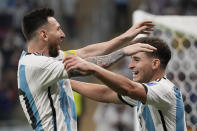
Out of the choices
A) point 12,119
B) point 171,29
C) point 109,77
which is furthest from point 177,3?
point 109,77

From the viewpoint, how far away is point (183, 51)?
7258mm

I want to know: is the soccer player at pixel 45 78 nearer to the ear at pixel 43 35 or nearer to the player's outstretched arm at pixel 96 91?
the ear at pixel 43 35

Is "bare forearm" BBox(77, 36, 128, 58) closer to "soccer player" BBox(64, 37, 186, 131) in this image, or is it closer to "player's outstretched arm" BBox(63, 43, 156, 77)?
"soccer player" BBox(64, 37, 186, 131)

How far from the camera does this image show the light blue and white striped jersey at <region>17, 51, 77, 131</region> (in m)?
4.91

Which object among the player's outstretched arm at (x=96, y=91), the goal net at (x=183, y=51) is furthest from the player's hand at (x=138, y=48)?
the goal net at (x=183, y=51)

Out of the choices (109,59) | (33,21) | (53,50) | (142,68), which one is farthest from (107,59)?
(33,21)

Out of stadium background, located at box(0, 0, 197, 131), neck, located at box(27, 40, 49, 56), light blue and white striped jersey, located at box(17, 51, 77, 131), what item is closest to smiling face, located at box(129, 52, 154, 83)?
light blue and white striped jersey, located at box(17, 51, 77, 131)

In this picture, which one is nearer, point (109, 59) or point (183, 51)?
point (109, 59)

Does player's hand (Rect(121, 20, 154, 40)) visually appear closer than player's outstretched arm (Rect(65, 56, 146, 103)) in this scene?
No

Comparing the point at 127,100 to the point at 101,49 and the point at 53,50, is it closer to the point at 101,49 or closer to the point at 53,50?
the point at 101,49

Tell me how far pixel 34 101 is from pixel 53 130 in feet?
0.86

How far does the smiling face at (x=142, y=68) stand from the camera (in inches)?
203

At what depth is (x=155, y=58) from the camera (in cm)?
513

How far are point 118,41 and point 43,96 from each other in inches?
36.9
